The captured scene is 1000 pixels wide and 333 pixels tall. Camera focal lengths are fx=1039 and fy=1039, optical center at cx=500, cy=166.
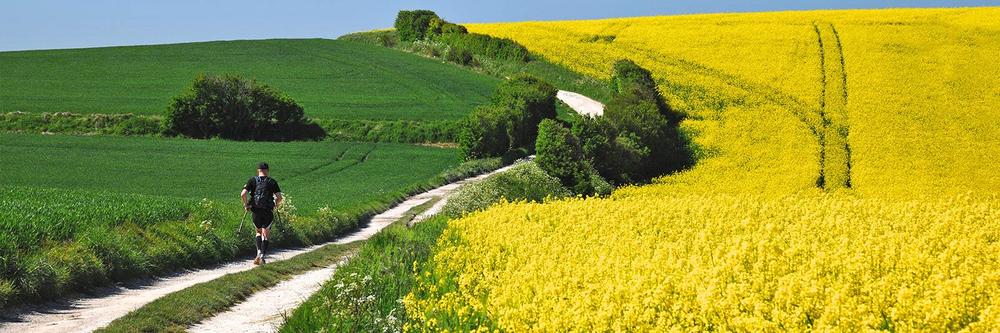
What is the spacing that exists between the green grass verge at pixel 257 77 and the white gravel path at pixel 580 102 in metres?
5.41

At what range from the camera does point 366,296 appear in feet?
43.2

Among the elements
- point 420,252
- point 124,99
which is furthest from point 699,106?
point 420,252

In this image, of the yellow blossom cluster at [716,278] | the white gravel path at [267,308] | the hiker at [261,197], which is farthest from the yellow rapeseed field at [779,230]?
the hiker at [261,197]

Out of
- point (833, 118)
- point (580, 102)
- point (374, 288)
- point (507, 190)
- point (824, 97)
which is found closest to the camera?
point (374, 288)

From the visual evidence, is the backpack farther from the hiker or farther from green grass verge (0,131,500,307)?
green grass verge (0,131,500,307)

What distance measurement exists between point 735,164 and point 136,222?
2441 centimetres

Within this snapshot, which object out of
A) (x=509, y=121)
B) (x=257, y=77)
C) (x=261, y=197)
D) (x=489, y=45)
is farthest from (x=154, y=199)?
(x=489, y=45)

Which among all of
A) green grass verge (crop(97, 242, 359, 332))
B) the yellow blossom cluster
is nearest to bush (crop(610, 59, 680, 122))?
green grass verge (crop(97, 242, 359, 332))

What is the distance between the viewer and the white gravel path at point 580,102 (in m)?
63.0

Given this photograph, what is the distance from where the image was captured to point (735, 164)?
130 ft

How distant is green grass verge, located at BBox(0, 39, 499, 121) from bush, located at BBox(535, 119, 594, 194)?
23870mm

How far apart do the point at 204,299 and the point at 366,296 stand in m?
4.42

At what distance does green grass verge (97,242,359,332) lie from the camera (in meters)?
14.3

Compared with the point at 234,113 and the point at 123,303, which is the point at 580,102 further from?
the point at 123,303
